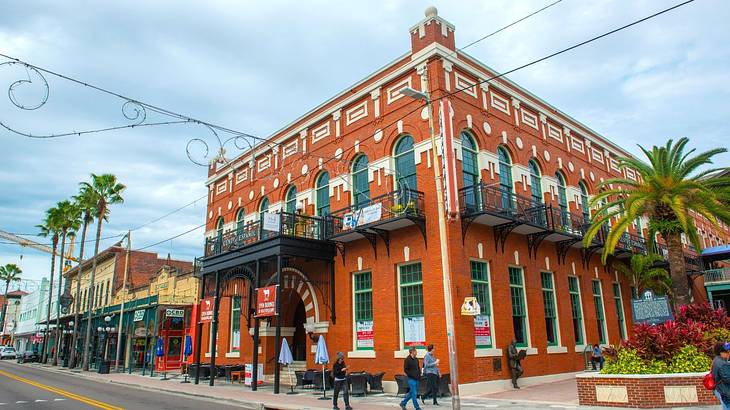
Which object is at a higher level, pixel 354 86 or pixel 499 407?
pixel 354 86

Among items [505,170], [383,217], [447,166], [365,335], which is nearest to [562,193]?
[505,170]

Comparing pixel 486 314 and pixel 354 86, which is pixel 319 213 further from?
pixel 486 314

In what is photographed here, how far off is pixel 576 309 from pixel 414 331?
359 inches

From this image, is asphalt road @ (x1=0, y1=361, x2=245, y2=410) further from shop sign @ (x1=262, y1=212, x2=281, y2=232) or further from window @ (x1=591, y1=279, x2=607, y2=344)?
window @ (x1=591, y1=279, x2=607, y2=344)

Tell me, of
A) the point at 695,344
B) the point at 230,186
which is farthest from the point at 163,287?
the point at 695,344

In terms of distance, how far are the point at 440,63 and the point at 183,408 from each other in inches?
569

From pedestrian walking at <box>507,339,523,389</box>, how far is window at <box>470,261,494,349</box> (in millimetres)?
700

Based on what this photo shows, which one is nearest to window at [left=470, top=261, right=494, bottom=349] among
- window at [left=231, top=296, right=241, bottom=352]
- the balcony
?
the balcony

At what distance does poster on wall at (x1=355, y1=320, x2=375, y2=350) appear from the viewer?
19166 mm

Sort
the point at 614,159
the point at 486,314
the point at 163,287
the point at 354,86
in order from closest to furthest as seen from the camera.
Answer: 1. the point at 486,314
2. the point at 354,86
3. the point at 614,159
4. the point at 163,287

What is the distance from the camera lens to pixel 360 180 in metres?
21.8

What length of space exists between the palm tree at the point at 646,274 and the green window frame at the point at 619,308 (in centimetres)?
87

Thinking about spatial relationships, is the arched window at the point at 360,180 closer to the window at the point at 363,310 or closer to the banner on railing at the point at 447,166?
the window at the point at 363,310

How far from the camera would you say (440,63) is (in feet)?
61.8
